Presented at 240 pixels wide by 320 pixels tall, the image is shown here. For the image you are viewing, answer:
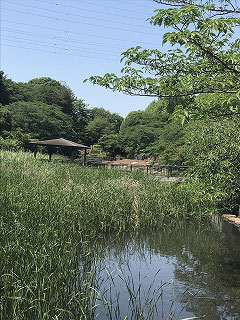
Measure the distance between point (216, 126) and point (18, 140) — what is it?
24082mm

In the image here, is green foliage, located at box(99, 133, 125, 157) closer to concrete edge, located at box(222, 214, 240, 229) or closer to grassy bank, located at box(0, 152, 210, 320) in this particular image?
grassy bank, located at box(0, 152, 210, 320)

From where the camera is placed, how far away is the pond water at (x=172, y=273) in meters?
4.36

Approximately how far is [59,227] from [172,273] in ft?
6.54

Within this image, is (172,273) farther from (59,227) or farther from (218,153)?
(218,153)

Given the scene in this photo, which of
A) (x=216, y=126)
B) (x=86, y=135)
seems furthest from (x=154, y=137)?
(x=216, y=126)

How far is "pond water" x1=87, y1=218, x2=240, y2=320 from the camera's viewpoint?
4.36m

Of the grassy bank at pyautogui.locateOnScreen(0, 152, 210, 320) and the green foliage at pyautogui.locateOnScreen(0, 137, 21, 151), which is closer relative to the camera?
the grassy bank at pyautogui.locateOnScreen(0, 152, 210, 320)

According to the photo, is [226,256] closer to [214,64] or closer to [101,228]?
[101,228]

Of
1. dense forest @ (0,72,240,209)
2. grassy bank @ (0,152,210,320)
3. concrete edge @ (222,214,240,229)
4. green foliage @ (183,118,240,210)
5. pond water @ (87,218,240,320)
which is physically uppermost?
dense forest @ (0,72,240,209)

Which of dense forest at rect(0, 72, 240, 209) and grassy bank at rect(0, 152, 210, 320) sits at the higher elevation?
dense forest at rect(0, 72, 240, 209)

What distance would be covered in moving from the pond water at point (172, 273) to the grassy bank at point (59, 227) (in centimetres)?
36

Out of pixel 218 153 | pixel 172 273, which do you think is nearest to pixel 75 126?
pixel 218 153

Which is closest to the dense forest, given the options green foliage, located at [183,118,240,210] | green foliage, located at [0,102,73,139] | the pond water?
green foliage, located at [0,102,73,139]

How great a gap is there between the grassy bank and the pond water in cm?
Result: 36
